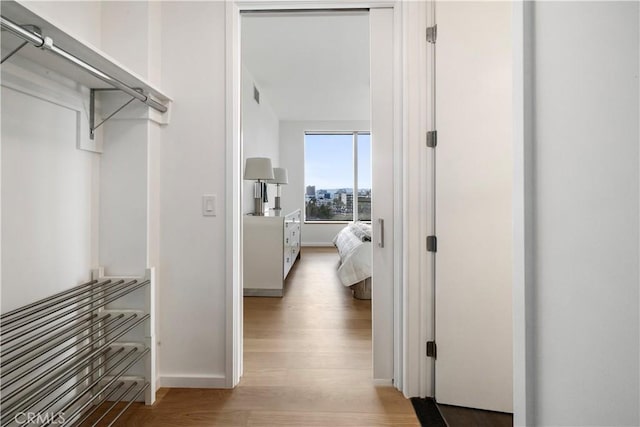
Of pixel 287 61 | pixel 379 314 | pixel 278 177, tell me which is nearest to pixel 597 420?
pixel 379 314

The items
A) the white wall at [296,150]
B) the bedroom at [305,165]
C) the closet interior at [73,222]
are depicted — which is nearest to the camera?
the closet interior at [73,222]

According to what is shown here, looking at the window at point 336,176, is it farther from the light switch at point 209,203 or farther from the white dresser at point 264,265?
the light switch at point 209,203

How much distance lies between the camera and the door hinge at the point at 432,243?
165 cm

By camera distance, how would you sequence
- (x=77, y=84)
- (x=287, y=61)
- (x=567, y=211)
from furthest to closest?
1. (x=287, y=61)
2. (x=77, y=84)
3. (x=567, y=211)

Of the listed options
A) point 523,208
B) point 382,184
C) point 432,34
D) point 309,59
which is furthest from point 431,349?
point 309,59

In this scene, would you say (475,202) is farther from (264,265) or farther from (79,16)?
(264,265)

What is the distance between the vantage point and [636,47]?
1.69 ft

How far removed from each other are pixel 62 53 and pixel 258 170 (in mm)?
2622

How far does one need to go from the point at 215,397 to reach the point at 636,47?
201cm

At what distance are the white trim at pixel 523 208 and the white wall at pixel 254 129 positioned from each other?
A: 345 cm

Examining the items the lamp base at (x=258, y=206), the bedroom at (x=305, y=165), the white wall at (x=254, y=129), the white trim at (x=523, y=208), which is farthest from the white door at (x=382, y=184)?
the white wall at (x=254, y=129)

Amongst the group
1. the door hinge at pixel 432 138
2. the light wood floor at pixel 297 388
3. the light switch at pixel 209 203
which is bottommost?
the light wood floor at pixel 297 388

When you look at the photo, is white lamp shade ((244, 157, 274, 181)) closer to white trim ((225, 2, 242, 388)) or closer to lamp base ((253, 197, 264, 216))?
lamp base ((253, 197, 264, 216))

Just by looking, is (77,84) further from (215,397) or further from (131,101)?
(215,397)
